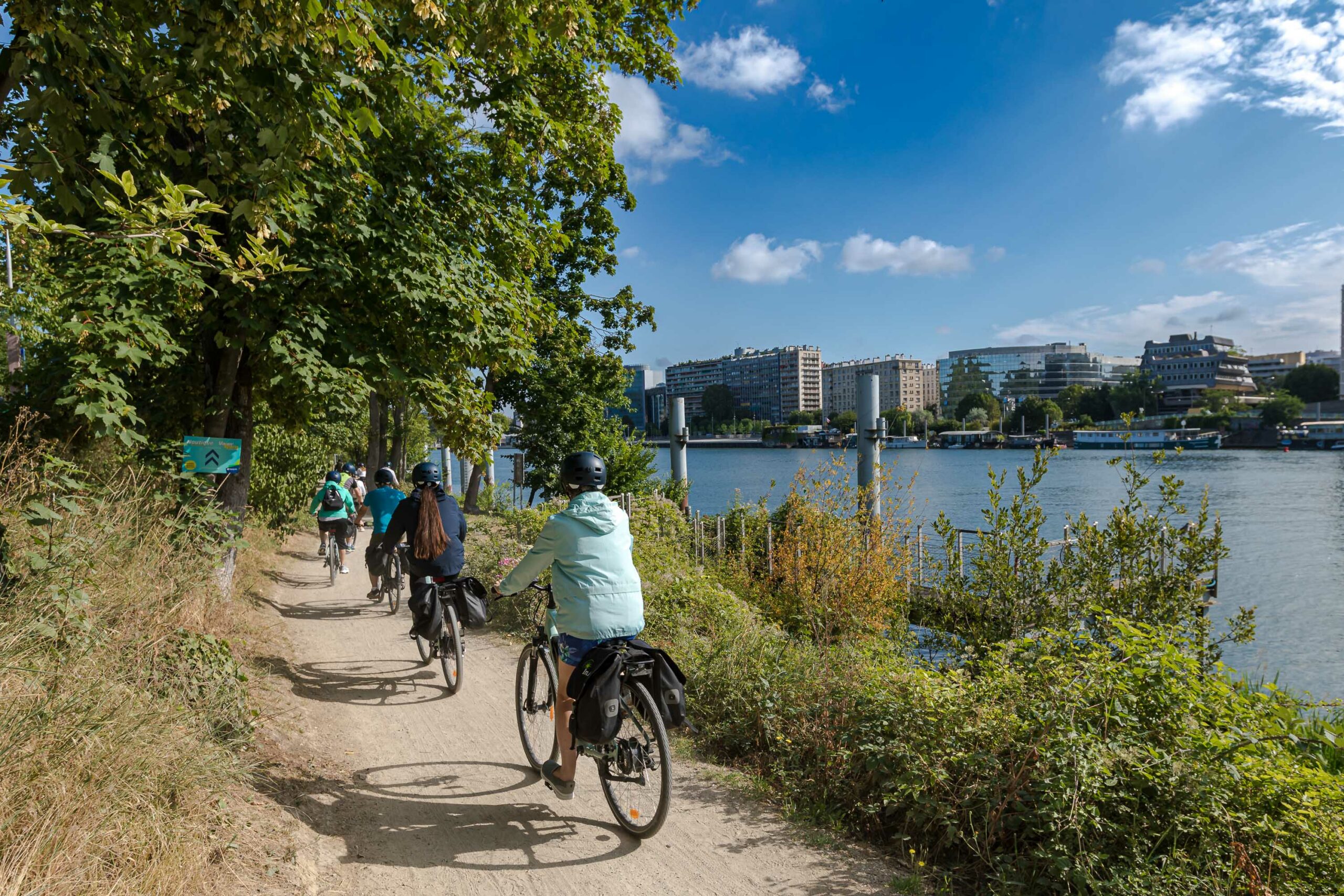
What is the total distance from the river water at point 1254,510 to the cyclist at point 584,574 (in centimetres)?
468

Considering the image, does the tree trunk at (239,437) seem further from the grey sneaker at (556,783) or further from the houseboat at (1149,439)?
the houseboat at (1149,439)

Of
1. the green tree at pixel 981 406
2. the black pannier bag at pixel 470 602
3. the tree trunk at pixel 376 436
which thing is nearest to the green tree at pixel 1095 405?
the green tree at pixel 981 406

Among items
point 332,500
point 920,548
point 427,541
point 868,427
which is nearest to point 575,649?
point 427,541

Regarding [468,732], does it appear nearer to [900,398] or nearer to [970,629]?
[970,629]

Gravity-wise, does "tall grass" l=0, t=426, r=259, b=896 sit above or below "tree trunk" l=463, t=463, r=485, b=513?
above

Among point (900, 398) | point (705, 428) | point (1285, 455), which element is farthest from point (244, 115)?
point (900, 398)

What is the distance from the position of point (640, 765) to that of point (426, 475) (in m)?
3.87

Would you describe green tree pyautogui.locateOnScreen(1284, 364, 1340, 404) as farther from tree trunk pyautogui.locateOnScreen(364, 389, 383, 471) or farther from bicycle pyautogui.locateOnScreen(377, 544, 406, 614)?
bicycle pyautogui.locateOnScreen(377, 544, 406, 614)

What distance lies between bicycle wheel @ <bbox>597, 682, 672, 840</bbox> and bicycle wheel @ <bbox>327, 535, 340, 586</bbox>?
9.36 metres

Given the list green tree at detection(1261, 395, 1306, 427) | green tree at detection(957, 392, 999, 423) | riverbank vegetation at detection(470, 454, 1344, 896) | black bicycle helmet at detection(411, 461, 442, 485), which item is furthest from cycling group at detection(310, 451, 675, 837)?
green tree at detection(957, 392, 999, 423)

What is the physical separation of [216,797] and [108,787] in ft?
1.99

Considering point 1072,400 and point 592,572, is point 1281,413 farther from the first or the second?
point 592,572

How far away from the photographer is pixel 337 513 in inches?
Answer: 478

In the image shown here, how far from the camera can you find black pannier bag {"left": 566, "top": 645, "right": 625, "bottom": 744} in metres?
3.81
